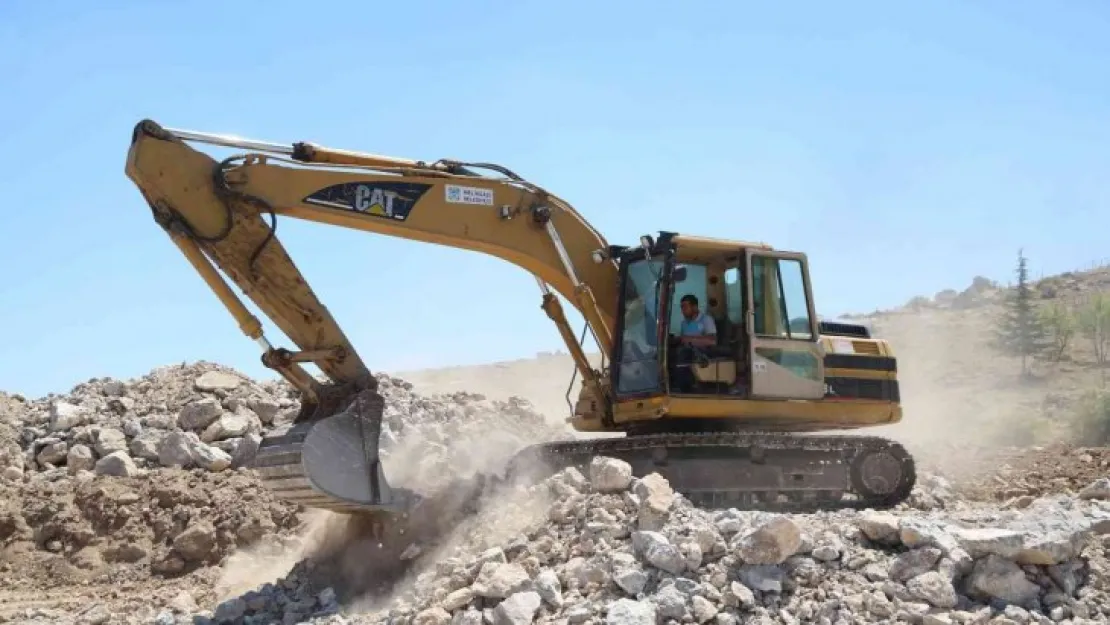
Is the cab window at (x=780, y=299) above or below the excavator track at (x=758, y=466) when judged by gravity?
above

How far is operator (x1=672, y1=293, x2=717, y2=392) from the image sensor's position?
448 inches

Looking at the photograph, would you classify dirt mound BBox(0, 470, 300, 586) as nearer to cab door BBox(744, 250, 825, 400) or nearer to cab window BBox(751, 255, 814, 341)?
cab door BBox(744, 250, 825, 400)

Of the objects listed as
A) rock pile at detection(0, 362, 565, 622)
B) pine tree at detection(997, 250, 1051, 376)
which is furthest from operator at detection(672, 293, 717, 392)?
pine tree at detection(997, 250, 1051, 376)

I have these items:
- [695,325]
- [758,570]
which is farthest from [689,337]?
[758,570]

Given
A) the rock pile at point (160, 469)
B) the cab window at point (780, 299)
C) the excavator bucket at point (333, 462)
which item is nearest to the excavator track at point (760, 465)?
the cab window at point (780, 299)

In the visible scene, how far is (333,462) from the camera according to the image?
9.78m

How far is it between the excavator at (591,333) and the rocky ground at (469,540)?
3.58 ft

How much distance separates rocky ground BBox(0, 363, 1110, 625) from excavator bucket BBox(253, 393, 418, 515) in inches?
30.0

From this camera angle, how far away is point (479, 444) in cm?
1372

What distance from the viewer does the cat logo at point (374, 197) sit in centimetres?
1022

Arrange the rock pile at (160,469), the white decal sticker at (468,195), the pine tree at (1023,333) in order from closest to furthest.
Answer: the white decal sticker at (468,195) → the rock pile at (160,469) → the pine tree at (1023,333)

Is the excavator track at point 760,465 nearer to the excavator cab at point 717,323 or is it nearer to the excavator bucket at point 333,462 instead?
the excavator cab at point 717,323

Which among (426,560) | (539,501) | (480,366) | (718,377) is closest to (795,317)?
(718,377)

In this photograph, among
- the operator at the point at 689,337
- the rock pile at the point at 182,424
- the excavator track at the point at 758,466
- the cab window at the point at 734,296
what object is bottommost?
the excavator track at the point at 758,466
